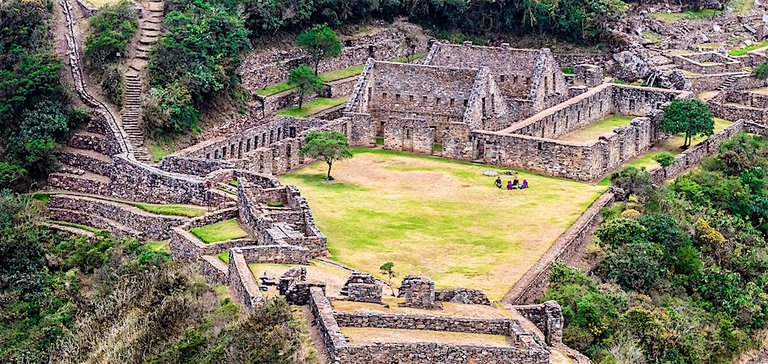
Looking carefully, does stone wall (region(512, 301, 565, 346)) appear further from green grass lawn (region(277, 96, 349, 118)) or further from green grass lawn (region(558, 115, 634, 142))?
green grass lawn (region(277, 96, 349, 118))

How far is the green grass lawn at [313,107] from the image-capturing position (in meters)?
78.9

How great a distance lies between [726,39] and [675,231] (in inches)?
1733

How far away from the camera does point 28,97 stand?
70250mm

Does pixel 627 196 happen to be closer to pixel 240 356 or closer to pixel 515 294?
pixel 515 294

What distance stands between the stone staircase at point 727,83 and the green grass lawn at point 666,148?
4957mm

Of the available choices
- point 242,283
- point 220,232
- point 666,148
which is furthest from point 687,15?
point 242,283

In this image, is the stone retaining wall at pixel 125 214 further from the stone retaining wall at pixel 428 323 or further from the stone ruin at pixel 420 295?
the stone retaining wall at pixel 428 323

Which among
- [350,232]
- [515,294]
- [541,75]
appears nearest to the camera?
[515,294]

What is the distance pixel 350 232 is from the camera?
5831cm

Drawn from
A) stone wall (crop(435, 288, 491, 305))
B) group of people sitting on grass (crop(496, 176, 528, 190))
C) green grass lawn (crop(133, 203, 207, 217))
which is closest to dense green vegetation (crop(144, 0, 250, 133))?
green grass lawn (crop(133, 203, 207, 217))

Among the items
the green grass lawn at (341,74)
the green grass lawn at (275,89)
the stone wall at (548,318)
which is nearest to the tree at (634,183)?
the stone wall at (548,318)

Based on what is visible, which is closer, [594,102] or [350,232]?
[350,232]

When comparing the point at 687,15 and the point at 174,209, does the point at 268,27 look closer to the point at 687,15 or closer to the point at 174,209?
the point at 174,209

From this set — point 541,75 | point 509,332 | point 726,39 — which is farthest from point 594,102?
point 509,332
